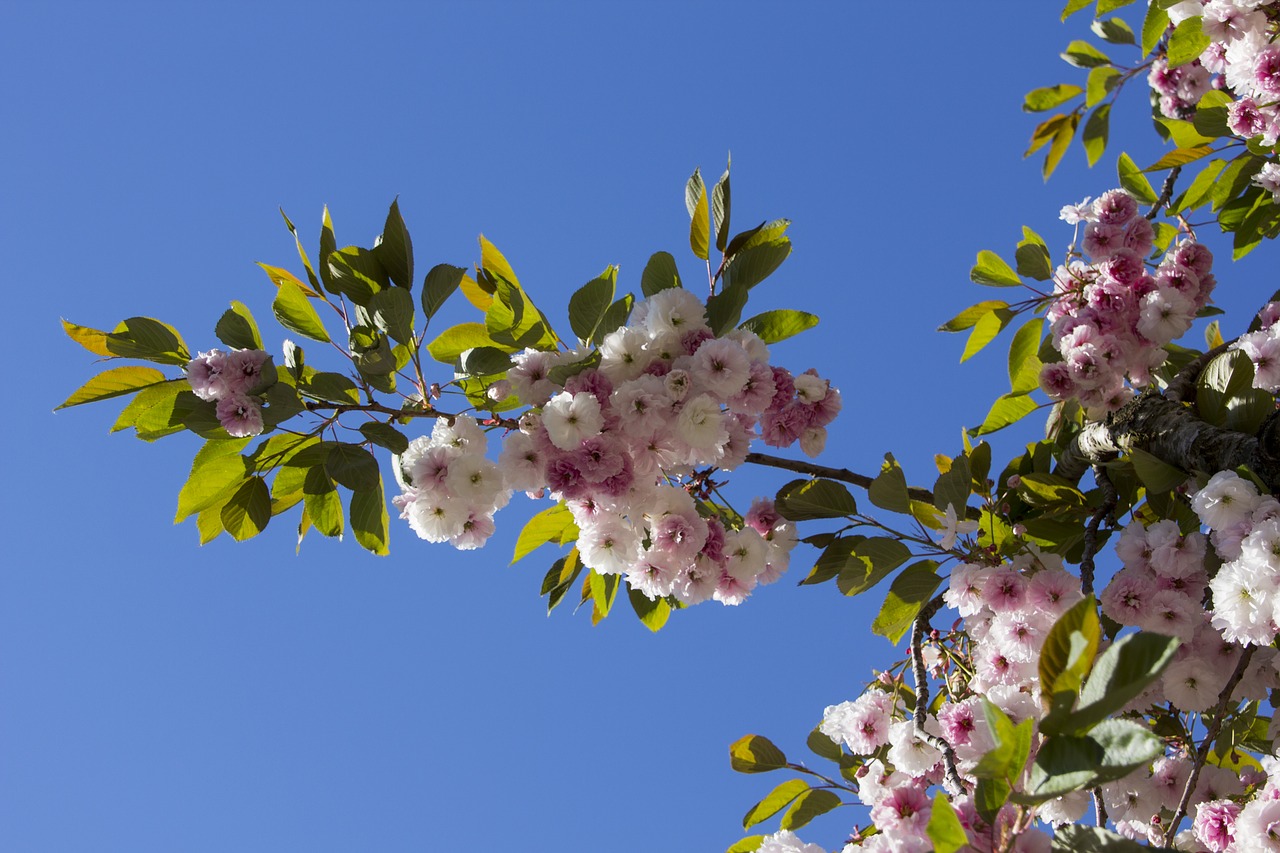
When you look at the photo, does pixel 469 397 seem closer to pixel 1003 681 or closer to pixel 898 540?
pixel 898 540

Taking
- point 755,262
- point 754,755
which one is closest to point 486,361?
point 755,262

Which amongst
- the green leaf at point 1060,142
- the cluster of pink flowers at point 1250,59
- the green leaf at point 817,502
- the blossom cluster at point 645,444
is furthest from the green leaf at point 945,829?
the green leaf at point 1060,142

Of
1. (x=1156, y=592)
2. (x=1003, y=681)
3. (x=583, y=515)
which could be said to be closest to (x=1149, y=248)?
(x=1156, y=592)

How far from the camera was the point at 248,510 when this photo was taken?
8.07ft

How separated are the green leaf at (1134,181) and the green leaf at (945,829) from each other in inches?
120

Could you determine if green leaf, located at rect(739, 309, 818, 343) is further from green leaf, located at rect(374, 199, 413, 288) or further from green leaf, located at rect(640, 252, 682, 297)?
green leaf, located at rect(374, 199, 413, 288)

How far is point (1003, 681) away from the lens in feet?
8.09

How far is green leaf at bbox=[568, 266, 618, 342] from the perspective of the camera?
236cm

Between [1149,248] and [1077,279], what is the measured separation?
0.24m

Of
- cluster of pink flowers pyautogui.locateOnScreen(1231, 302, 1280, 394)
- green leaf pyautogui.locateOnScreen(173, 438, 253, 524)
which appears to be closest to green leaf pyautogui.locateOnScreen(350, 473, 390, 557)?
green leaf pyautogui.locateOnScreen(173, 438, 253, 524)

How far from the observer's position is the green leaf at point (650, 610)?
280 cm

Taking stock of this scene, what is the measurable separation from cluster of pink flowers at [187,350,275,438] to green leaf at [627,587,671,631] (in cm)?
113

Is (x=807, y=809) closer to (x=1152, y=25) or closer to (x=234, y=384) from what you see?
(x=234, y=384)

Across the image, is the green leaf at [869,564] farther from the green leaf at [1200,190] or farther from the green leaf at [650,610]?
the green leaf at [1200,190]
